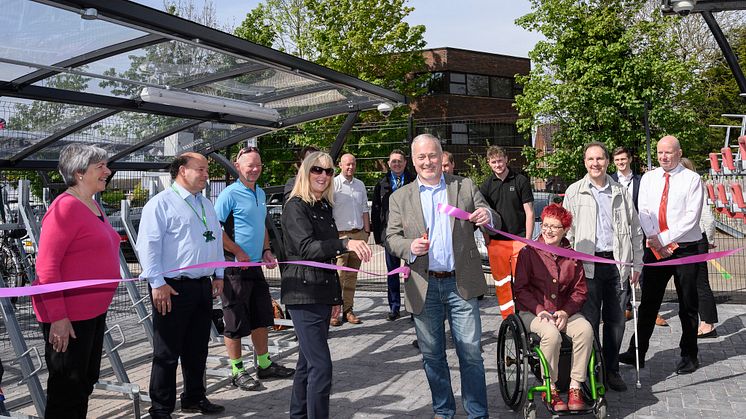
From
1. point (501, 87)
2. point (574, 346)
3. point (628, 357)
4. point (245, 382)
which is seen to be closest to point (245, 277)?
point (245, 382)

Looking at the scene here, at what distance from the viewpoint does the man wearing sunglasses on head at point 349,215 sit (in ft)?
27.0

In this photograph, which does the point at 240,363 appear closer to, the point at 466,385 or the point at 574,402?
the point at 466,385

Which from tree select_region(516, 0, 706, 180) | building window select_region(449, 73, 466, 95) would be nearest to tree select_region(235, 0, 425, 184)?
tree select_region(516, 0, 706, 180)

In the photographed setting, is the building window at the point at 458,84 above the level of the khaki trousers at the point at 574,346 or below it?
above

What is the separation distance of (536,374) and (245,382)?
245cm

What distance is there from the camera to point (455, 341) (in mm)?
4613

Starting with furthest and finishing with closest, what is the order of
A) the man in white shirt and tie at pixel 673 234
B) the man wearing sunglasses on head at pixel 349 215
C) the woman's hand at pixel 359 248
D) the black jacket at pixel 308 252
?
the man wearing sunglasses on head at pixel 349 215 → the man in white shirt and tie at pixel 673 234 → the black jacket at pixel 308 252 → the woman's hand at pixel 359 248

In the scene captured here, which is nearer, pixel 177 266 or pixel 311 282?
pixel 311 282

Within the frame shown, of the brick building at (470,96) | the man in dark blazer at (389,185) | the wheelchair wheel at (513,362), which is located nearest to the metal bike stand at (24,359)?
the wheelchair wheel at (513,362)

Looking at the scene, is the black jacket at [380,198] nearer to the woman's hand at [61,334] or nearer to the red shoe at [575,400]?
the red shoe at [575,400]

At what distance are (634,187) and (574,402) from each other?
3347 millimetres

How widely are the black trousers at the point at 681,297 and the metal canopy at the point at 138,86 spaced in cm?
352

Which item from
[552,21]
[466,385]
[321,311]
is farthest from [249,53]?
[552,21]

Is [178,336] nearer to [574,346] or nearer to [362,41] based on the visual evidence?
[574,346]
